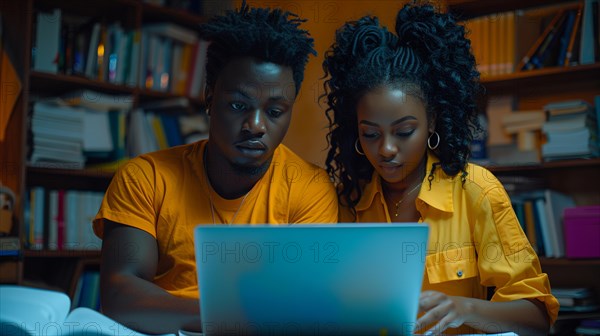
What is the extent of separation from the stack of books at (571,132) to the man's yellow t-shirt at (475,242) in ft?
4.36

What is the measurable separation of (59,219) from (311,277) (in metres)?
2.09

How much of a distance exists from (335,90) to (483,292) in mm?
560

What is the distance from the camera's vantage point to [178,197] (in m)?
1.44

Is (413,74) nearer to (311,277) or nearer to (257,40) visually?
(257,40)

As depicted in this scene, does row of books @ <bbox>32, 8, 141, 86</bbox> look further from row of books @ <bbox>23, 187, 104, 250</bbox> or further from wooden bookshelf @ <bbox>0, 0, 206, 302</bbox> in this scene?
row of books @ <bbox>23, 187, 104, 250</bbox>

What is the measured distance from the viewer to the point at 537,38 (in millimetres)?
2789

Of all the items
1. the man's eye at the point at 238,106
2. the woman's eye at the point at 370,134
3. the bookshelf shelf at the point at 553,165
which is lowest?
the bookshelf shelf at the point at 553,165

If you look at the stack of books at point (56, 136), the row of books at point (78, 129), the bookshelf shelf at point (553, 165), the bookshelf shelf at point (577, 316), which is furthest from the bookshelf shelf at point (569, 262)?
the stack of books at point (56, 136)

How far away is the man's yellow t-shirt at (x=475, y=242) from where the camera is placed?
50.3 inches

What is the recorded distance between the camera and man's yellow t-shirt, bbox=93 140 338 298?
1378mm

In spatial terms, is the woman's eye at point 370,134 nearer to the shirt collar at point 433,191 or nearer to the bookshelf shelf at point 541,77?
the shirt collar at point 433,191

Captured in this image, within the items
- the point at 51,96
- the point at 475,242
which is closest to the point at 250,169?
the point at 475,242

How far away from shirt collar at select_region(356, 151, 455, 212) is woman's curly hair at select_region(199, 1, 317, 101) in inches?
11.7

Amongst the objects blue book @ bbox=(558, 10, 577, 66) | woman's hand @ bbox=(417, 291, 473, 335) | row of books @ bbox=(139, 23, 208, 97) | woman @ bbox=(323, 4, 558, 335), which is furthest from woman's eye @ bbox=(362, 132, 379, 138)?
row of books @ bbox=(139, 23, 208, 97)
